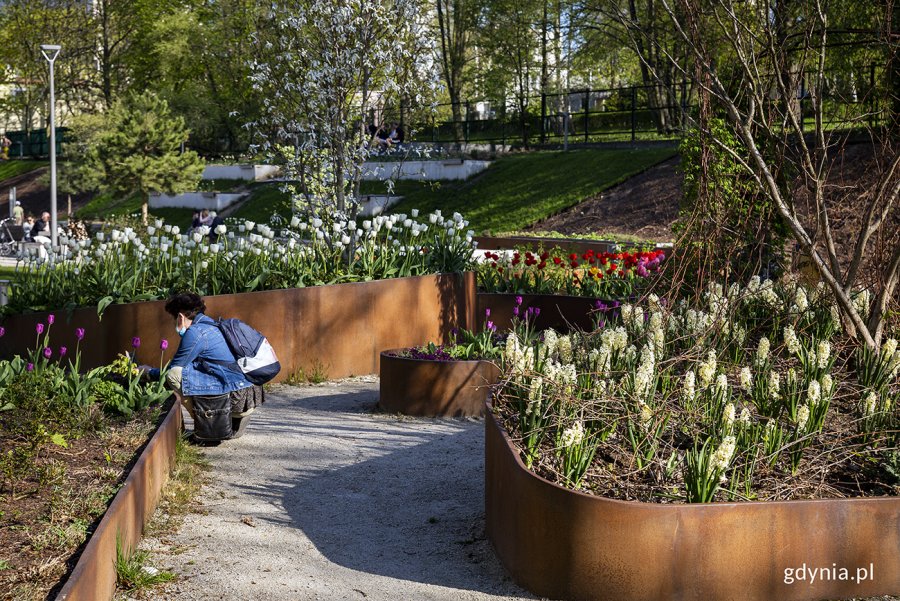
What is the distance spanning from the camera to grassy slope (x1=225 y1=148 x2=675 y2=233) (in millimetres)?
27062

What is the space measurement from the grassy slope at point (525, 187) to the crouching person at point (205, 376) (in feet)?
58.5

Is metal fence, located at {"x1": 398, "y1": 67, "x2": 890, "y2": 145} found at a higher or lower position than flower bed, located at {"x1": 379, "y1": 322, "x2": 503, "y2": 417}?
higher

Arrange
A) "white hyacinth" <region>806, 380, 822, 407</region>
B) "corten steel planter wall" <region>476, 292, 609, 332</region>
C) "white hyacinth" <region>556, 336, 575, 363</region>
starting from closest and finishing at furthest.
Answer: "white hyacinth" <region>806, 380, 822, 407</region> → "white hyacinth" <region>556, 336, 575, 363</region> → "corten steel planter wall" <region>476, 292, 609, 332</region>

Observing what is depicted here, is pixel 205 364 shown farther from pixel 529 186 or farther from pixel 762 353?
pixel 529 186

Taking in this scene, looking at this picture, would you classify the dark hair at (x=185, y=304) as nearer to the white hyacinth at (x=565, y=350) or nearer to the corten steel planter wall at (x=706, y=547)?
the white hyacinth at (x=565, y=350)

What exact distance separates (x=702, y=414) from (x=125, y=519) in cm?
293

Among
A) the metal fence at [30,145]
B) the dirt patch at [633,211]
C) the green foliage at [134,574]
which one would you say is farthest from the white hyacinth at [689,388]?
the metal fence at [30,145]

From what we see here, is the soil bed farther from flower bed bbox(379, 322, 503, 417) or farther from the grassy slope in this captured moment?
the grassy slope

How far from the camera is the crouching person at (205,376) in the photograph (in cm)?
724

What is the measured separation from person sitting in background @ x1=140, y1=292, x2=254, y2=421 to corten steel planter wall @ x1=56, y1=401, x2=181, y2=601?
1.66ft

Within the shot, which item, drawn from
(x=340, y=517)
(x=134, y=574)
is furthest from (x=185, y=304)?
(x=134, y=574)

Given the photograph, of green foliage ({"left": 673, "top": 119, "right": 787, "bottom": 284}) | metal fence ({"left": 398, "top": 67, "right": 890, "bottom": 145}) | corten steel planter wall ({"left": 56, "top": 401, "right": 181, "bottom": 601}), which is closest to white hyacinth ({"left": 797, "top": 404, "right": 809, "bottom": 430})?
green foliage ({"left": 673, "top": 119, "right": 787, "bottom": 284})

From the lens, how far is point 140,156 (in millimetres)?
33156

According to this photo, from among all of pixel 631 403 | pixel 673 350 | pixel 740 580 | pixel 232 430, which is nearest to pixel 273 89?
pixel 232 430
